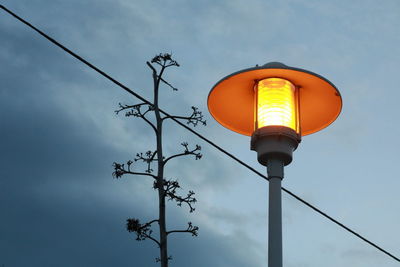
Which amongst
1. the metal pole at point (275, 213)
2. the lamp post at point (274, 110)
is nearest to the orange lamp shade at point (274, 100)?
the lamp post at point (274, 110)

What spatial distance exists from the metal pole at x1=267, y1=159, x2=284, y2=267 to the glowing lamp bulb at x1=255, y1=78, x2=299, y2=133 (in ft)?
0.87

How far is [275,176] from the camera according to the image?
471cm

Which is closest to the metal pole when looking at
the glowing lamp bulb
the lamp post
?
the lamp post

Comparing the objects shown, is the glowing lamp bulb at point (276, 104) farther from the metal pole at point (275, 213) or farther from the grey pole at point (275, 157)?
the metal pole at point (275, 213)

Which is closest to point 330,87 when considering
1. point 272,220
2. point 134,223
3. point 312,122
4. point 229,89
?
point 312,122

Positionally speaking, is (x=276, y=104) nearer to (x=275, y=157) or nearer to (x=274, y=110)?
(x=274, y=110)

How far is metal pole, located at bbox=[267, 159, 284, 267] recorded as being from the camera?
4.39 meters

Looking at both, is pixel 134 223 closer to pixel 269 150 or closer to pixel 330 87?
pixel 269 150

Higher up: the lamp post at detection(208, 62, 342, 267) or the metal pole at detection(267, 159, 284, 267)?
the lamp post at detection(208, 62, 342, 267)

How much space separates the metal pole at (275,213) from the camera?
173 inches

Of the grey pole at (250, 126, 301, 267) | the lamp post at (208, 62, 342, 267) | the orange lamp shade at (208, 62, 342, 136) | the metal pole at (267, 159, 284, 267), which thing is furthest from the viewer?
the orange lamp shade at (208, 62, 342, 136)

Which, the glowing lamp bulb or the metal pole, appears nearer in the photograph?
the metal pole

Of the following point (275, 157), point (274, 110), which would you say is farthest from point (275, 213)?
point (274, 110)

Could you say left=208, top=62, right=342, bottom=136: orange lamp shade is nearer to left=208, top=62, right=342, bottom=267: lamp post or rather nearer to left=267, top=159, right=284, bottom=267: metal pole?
left=208, top=62, right=342, bottom=267: lamp post
